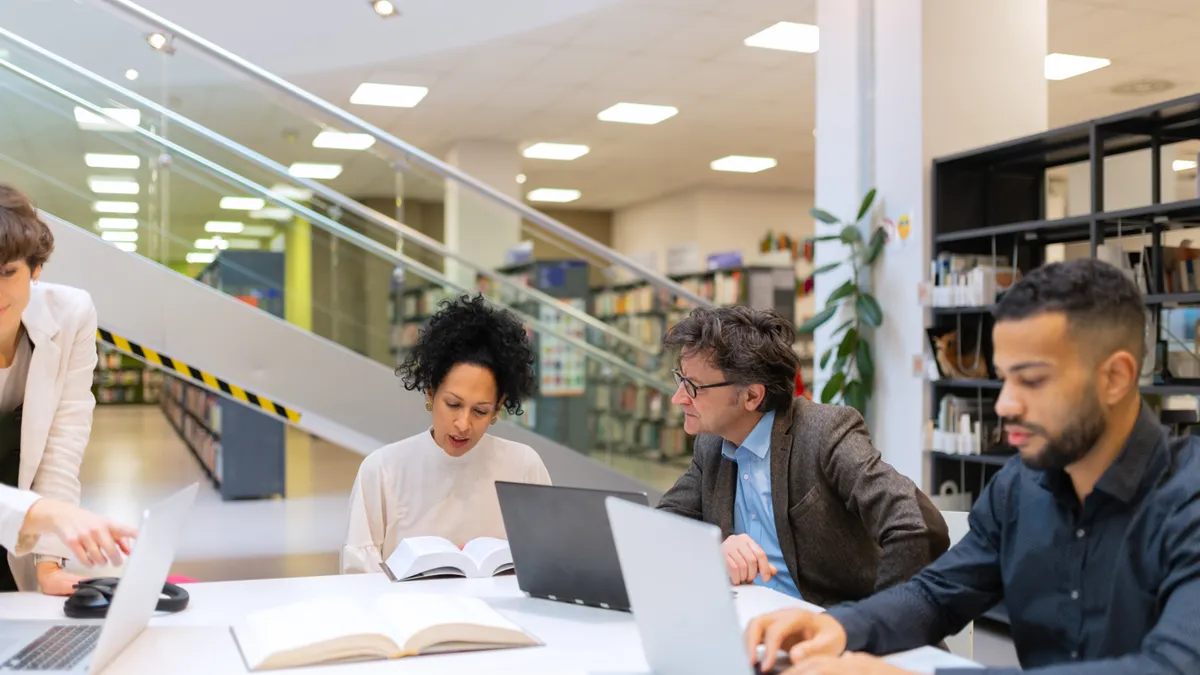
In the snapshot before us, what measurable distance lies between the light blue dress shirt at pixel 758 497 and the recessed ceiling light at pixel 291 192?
3546 millimetres

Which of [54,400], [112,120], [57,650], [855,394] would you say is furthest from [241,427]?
[57,650]

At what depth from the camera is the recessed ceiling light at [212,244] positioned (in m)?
5.07

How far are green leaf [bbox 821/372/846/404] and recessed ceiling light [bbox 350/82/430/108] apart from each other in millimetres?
4940

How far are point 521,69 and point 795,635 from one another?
278 inches

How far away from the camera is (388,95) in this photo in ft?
29.3

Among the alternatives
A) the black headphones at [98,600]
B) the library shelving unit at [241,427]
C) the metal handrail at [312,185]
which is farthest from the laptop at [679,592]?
the metal handrail at [312,185]

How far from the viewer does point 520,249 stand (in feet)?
21.4

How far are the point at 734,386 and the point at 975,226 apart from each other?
3123 mm

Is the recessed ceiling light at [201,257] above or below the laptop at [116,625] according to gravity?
above

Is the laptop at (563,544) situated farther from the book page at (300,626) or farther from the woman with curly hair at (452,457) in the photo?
the woman with curly hair at (452,457)

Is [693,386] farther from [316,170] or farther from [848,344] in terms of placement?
[316,170]

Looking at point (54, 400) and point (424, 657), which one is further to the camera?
point (54, 400)

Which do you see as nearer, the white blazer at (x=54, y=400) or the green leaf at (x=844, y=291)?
the white blazer at (x=54, y=400)

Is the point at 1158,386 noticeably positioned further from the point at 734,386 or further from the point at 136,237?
the point at 136,237
